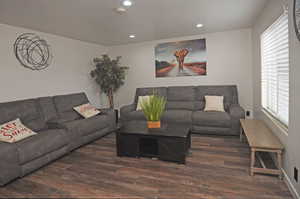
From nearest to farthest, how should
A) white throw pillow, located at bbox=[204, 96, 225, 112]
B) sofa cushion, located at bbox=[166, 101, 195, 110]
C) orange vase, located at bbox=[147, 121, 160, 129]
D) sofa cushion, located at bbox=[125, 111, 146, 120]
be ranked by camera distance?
1. orange vase, located at bbox=[147, 121, 160, 129]
2. white throw pillow, located at bbox=[204, 96, 225, 112]
3. sofa cushion, located at bbox=[125, 111, 146, 120]
4. sofa cushion, located at bbox=[166, 101, 195, 110]

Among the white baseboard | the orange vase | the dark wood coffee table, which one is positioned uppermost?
the orange vase

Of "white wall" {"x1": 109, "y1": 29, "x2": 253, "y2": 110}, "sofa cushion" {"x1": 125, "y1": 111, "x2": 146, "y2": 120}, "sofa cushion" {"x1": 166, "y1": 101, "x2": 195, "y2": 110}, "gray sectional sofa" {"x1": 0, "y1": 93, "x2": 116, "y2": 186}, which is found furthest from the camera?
"sofa cushion" {"x1": 166, "y1": 101, "x2": 195, "y2": 110}

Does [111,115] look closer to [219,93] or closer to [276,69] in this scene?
[219,93]

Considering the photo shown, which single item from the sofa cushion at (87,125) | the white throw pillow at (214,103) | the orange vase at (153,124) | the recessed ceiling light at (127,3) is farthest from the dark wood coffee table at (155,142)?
the recessed ceiling light at (127,3)

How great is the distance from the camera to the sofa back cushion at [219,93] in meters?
4.15

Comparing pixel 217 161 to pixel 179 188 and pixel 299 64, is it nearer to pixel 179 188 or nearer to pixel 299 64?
pixel 179 188

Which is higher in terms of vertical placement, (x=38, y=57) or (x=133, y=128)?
(x=38, y=57)

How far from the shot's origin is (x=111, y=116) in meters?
4.10

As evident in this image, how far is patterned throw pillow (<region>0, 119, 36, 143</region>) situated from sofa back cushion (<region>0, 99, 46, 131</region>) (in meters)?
0.17

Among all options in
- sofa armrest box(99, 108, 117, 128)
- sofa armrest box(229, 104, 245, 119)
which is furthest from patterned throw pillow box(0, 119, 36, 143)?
sofa armrest box(229, 104, 245, 119)

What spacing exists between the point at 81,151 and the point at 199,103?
9.40 ft

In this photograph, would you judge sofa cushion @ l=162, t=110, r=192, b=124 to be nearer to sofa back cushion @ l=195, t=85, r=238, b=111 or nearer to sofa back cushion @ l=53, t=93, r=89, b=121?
sofa back cushion @ l=195, t=85, r=238, b=111

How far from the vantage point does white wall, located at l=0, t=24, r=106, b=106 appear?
3064mm

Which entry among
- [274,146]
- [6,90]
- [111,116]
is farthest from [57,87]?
[274,146]
